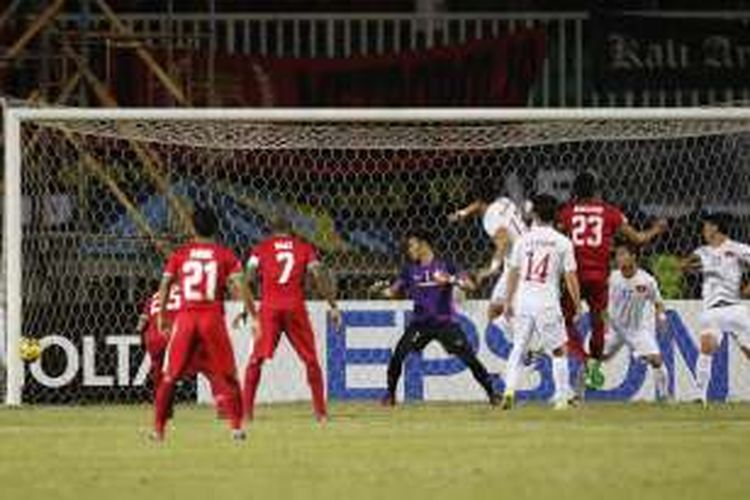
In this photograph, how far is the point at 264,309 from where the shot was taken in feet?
66.5

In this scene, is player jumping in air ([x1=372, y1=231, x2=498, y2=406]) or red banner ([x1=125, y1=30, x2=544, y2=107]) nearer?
player jumping in air ([x1=372, y1=231, x2=498, y2=406])

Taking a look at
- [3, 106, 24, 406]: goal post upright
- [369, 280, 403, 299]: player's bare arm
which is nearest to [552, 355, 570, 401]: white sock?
[369, 280, 403, 299]: player's bare arm

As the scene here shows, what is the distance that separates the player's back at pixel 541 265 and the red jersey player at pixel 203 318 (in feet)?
12.2

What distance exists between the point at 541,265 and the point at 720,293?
248cm

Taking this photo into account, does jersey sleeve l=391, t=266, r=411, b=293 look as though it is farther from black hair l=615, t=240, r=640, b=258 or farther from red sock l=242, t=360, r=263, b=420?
red sock l=242, t=360, r=263, b=420

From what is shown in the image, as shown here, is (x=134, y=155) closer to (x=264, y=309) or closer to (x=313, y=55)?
(x=313, y=55)

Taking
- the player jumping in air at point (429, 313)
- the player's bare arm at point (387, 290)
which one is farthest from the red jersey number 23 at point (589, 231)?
the player's bare arm at point (387, 290)

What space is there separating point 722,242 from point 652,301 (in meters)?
0.89

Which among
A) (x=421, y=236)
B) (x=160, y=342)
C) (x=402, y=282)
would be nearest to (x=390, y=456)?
(x=160, y=342)

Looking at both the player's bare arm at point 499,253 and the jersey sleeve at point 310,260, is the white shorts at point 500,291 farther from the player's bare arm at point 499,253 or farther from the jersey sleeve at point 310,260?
the jersey sleeve at point 310,260

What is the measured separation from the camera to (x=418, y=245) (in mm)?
→ 22469

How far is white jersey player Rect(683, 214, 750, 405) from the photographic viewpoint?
22.4 metres

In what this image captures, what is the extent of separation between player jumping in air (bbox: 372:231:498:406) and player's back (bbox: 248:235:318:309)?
7.00 feet

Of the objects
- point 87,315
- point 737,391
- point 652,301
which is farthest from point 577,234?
point 87,315
